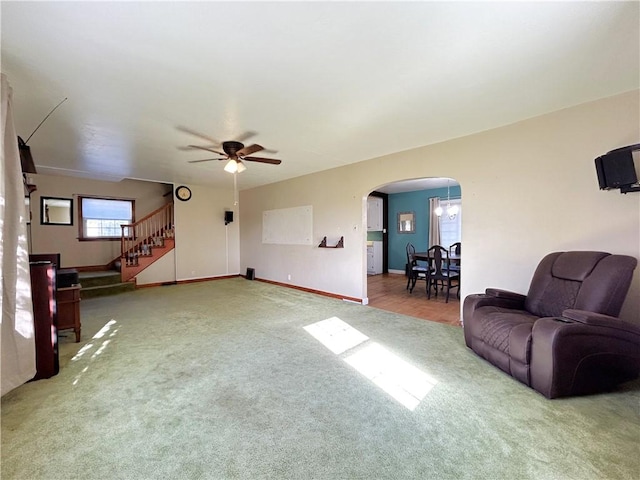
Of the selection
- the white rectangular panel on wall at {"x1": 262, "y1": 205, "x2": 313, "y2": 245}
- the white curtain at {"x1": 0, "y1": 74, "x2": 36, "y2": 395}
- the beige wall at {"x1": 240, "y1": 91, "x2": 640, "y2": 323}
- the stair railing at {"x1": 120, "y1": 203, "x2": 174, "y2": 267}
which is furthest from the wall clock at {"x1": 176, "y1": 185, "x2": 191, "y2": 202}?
the white curtain at {"x1": 0, "y1": 74, "x2": 36, "y2": 395}

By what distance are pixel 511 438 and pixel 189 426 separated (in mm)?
2017

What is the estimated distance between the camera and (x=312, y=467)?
57.6 inches

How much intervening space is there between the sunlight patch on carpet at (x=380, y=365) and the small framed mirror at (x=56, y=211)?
652 cm

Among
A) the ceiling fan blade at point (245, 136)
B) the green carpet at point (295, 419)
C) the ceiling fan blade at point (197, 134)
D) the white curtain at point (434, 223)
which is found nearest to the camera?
the green carpet at point (295, 419)

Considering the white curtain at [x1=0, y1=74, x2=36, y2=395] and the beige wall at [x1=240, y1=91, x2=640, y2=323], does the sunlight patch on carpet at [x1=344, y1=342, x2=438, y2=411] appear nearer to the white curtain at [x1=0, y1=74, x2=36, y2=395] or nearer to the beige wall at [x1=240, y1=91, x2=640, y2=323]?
the beige wall at [x1=240, y1=91, x2=640, y2=323]

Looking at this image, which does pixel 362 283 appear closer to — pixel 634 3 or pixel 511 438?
pixel 511 438

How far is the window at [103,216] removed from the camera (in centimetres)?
656

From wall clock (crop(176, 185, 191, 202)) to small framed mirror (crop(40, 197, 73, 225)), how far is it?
2273 millimetres

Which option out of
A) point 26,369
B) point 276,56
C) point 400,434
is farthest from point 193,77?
point 400,434

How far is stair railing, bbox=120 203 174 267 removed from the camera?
21.7 feet

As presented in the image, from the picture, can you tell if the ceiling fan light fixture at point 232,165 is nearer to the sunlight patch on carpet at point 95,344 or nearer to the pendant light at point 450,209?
the sunlight patch on carpet at point 95,344

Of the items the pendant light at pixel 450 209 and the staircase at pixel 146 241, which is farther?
the pendant light at pixel 450 209

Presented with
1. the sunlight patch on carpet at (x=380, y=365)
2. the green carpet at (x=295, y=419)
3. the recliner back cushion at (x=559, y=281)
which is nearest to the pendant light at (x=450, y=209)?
the recliner back cushion at (x=559, y=281)

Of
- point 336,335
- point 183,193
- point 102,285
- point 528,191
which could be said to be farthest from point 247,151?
point 102,285
